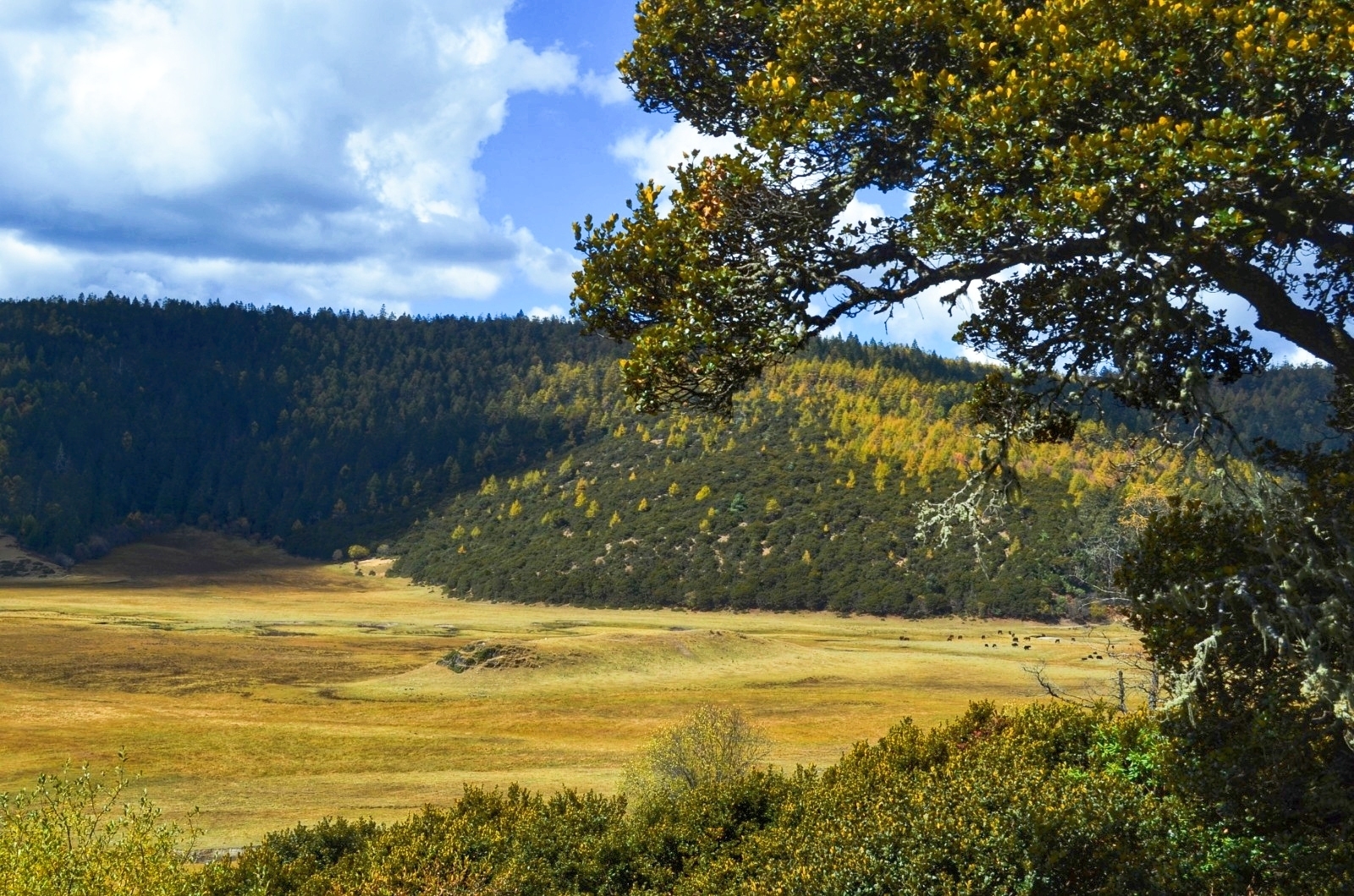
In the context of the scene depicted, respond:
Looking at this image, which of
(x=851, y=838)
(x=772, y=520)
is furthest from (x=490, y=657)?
(x=772, y=520)

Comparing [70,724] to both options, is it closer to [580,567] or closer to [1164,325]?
[1164,325]

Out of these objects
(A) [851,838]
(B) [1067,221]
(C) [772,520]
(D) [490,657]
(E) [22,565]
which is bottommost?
(E) [22,565]

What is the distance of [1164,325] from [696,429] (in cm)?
17068

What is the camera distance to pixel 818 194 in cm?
934

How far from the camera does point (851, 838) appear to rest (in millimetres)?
11758

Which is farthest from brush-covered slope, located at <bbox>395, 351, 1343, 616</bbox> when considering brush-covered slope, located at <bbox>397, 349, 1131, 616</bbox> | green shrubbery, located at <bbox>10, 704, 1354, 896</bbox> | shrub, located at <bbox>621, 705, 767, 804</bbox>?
green shrubbery, located at <bbox>10, 704, 1354, 896</bbox>

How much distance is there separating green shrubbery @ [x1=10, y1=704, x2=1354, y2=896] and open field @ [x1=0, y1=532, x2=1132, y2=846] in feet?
55.7

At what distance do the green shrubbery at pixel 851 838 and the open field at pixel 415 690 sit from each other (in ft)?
55.7

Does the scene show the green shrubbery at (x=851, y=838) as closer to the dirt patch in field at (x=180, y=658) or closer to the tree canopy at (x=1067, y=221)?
the tree canopy at (x=1067, y=221)

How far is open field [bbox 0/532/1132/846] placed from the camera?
139 ft

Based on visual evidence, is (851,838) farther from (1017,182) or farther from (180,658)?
(180,658)

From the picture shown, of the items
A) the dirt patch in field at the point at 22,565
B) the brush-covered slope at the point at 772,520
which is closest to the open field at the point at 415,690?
the brush-covered slope at the point at 772,520

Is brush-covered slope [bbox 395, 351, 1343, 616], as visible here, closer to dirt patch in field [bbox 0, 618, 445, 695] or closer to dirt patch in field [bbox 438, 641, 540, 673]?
dirt patch in field [bbox 0, 618, 445, 695]

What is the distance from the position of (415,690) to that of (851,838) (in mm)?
61642
